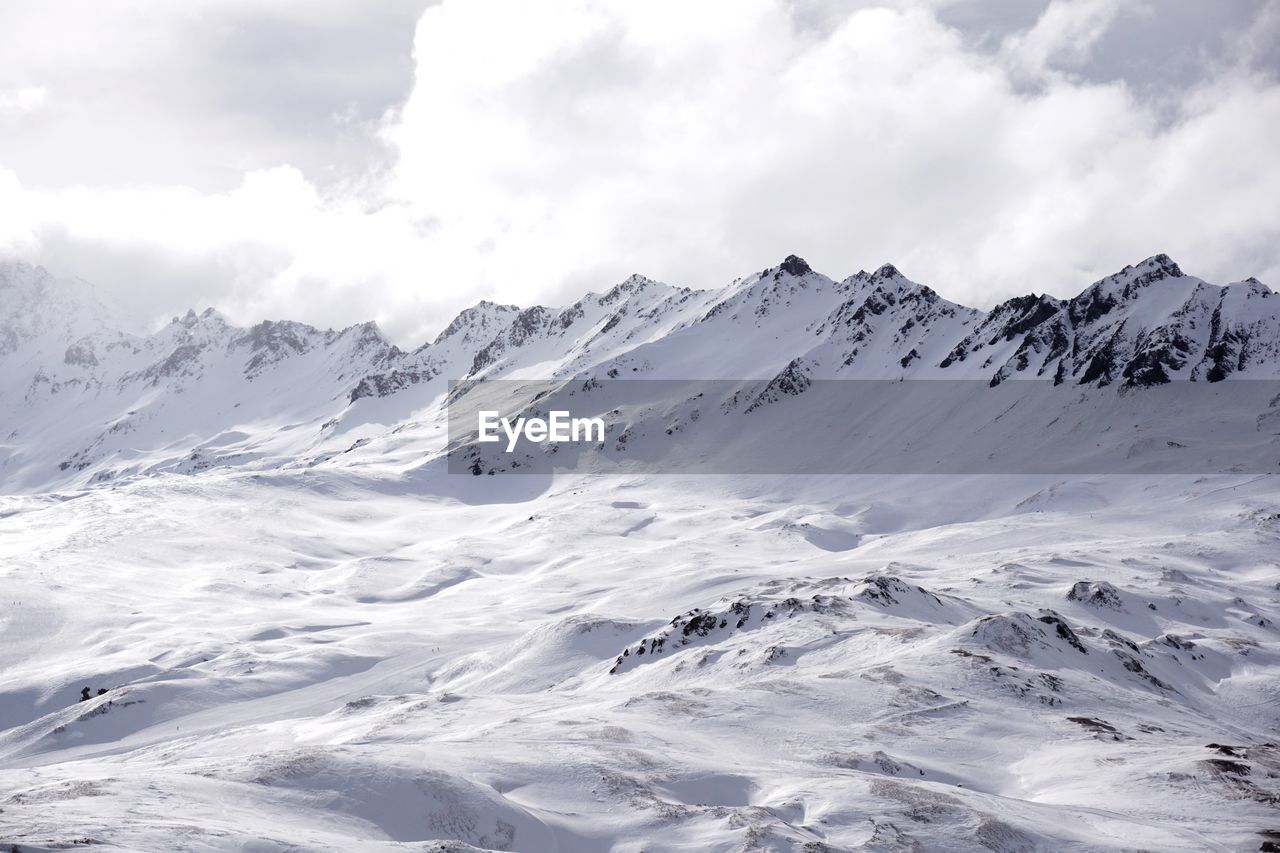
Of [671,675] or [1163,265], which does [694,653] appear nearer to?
[671,675]

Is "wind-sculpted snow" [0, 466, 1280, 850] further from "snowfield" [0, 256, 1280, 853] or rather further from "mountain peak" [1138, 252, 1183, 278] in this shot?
"mountain peak" [1138, 252, 1183, 278]

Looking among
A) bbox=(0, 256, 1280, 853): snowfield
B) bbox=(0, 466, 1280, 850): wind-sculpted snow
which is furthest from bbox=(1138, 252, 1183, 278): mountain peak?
bbox=(0, 466, 1280, 850): wind-sculpted snow

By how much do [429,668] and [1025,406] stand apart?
3877 inches

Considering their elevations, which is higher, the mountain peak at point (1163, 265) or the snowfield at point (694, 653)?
the mountain peak at point (1163, 265)

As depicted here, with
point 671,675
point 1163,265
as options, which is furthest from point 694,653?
point 1163,265

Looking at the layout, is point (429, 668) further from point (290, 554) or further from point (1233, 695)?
point (290, 554)

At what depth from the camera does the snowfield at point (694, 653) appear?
28891 millimetres

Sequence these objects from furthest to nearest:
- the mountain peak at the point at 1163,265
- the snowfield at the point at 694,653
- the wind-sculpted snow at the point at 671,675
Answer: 1. the mountain peak at the point at 1163,265
2. the snowfield at the point at 694,653
3. the wind-sculpted snow at the point at 671,675

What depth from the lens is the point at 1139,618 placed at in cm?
6406

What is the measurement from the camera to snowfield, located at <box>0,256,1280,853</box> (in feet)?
94.8

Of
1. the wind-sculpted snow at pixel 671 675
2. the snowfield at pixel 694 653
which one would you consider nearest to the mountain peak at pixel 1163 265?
the snowfield at pixel 694 653

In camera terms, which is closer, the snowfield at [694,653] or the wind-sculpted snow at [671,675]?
the wind-sculpted snow at [671,675]

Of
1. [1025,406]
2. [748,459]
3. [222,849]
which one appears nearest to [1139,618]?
[222,849]

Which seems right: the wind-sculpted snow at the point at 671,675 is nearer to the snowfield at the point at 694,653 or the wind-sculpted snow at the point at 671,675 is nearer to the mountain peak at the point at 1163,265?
the snowfield at the point at 694,653
